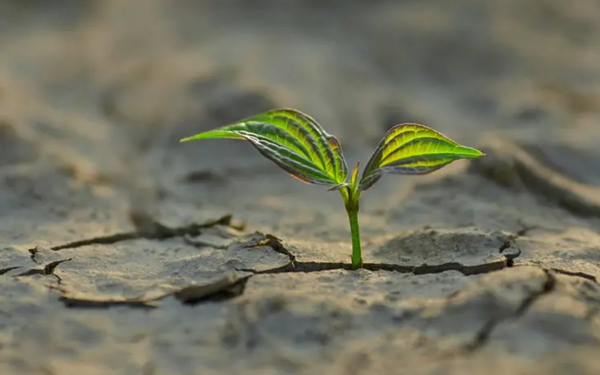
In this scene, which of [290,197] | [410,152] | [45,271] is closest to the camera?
[410,152]

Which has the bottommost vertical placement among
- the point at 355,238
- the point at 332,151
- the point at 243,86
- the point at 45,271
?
the point at 45,271

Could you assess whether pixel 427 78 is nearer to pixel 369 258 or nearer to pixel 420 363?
pixel 369 258

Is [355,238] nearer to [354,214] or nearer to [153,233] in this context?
[354,214]

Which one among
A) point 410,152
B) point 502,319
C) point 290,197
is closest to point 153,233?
point 290,197

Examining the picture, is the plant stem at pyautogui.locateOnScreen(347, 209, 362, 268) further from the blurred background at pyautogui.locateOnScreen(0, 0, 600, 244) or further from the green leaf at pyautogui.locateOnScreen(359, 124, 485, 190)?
the blurred background at pyautogui.locateOnScreen(0, 0, 600, 244)

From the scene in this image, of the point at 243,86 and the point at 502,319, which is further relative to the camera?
the point at 243,86

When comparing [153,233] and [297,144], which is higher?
[297,144]

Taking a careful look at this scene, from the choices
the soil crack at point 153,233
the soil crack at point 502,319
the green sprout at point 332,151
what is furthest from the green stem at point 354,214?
the soil crack at point 153,233
